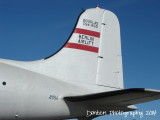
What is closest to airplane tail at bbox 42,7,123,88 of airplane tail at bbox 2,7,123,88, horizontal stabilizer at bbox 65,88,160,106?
airplane tail at bbox 2,7,123,88

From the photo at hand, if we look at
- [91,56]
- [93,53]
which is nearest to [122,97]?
[91,56]

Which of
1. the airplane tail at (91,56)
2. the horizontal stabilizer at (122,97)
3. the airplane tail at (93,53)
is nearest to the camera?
the horizontal stabilizer at (122,97)

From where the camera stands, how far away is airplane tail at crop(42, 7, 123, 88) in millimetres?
10242

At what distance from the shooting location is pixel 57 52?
1040 centimetres

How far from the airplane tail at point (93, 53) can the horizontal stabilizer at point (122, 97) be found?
146 cm

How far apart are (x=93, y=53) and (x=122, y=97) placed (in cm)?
363

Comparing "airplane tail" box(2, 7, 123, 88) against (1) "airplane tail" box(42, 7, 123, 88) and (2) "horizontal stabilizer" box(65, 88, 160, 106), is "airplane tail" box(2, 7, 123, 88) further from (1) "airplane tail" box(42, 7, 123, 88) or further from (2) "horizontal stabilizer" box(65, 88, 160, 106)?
(2) "horizontal stabilizer" box(65, 88, 160, 106)

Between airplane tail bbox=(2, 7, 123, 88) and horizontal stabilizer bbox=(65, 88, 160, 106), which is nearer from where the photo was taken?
horizontal stabilizer bbox=(65, 88, 160, 106)

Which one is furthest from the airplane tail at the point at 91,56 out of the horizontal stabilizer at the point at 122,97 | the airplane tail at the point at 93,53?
the horizontal stabilizer at the point at 122,97

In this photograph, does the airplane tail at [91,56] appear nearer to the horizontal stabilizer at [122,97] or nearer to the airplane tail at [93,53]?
the airplane tail at [93,53]

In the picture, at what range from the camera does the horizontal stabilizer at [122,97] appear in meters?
7.18

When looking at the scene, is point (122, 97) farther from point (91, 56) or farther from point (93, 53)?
point (93, 53)

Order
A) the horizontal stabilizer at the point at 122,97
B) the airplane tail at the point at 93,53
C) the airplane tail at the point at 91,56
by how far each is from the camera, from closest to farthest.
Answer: the horizontal stabilizer at the point at 122,97, the airplane tail at the point at 91,56, the airplane tail at the point at 93,53

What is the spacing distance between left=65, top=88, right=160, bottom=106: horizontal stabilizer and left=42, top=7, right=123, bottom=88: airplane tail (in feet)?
4.79
